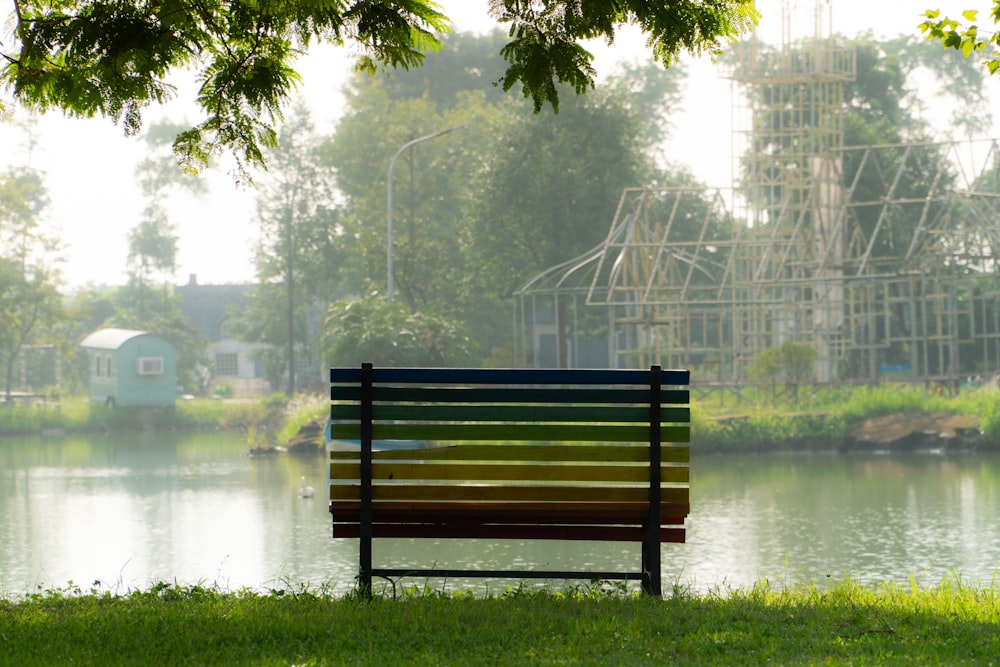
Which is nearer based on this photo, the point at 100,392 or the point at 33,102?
the point at 33,102

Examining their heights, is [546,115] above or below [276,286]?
above

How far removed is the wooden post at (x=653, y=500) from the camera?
6.79 meters

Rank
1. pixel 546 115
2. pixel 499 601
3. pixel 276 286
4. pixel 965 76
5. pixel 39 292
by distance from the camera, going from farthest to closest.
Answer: pixel 965 76, pixel 276 286, pixel 39 292, pixel 546 115, pixel 499 601

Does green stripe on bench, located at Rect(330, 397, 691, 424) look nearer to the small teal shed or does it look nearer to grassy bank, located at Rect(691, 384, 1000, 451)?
grassy bank, located at Rect(691, 384, 1000, 451)

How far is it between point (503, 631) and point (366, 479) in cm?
133

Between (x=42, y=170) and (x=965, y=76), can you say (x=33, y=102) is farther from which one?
Answer: (x=965, y=76)

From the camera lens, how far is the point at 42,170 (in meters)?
51.8

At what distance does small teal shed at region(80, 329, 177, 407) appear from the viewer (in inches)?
1768

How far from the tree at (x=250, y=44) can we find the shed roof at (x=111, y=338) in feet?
125

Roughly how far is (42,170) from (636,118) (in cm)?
2363

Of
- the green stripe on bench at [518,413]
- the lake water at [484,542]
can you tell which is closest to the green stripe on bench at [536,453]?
the green stripe on bench at [518,413]

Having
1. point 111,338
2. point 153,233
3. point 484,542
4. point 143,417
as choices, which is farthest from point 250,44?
point 153,233

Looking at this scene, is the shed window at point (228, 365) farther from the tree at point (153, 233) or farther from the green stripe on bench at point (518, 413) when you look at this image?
the green stripe on bench at point (518, 413)

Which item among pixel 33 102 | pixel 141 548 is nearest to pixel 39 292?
pixel 141 548
